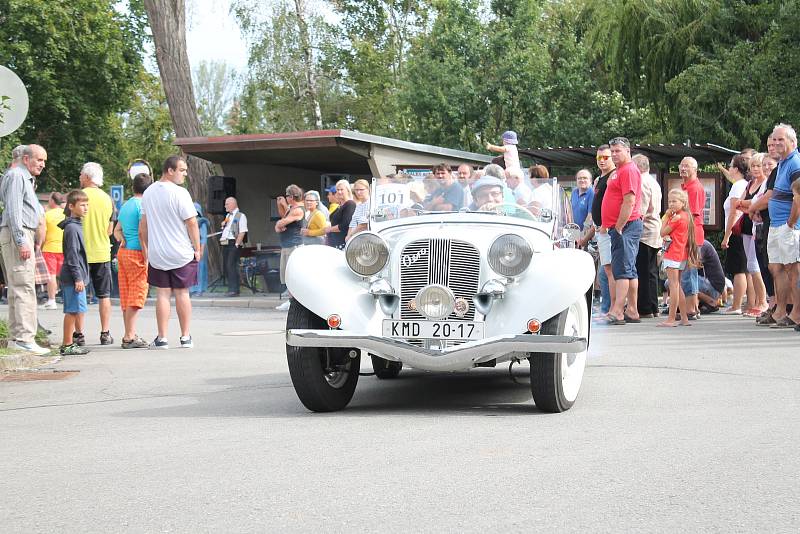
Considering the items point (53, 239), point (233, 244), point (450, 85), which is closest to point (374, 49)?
point (450, 85)

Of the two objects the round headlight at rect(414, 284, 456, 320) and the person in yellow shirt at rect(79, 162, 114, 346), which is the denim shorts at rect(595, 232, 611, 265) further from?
the round headlight at rect(414, 284, 456, 320)

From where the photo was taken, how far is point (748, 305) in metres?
15.2

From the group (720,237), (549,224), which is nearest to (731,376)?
(549,224)

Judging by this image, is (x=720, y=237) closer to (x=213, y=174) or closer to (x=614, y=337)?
(x=614, y=337)

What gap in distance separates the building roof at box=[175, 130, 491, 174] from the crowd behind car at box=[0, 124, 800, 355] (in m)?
6.53

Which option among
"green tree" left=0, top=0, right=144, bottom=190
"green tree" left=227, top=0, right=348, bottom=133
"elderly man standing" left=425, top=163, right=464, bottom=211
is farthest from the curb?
"green tree" left=227, top=0, right=348, bottom=133

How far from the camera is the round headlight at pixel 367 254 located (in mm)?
7180

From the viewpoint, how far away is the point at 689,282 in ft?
46.8

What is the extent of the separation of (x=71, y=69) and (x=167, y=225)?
3408 cm

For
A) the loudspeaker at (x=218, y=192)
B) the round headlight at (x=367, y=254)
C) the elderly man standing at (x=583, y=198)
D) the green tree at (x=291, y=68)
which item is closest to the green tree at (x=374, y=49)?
the green tree at (x=291, y=68)

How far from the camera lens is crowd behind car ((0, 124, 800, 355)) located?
1072cm

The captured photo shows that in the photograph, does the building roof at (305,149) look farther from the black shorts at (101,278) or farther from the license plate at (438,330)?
the license plate at (438,330)

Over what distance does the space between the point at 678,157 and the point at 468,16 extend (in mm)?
16523

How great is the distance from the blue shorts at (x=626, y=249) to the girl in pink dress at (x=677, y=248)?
15.0 inches
